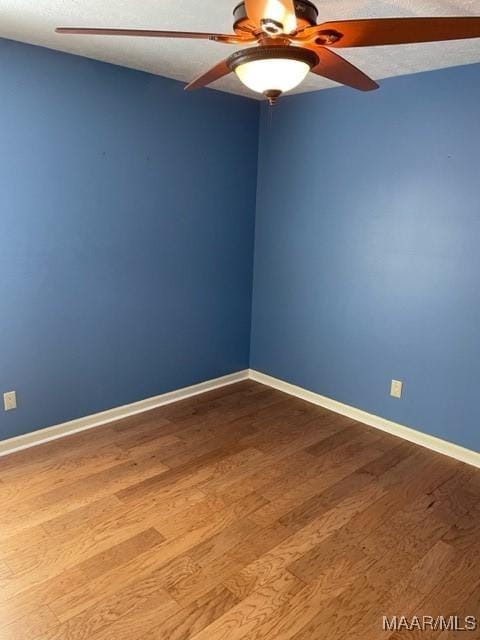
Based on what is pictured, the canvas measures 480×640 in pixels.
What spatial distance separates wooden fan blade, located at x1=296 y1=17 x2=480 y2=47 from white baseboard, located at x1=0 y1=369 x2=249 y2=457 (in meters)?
2.59

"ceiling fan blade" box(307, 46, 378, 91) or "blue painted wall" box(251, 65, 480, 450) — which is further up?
"ceiling fan blade" box(307, 46, 378, 91)

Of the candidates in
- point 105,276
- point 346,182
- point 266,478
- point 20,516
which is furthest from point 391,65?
point 20,516

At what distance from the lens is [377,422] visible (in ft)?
10.7

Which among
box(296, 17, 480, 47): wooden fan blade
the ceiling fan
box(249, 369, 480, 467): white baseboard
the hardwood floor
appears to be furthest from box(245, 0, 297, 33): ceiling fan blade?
box(249, 369, 480, 467): white baseboard

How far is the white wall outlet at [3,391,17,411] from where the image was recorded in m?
2.72

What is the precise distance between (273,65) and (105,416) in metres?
2.54

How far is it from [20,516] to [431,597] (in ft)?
6.12

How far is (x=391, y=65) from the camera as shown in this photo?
104 inches

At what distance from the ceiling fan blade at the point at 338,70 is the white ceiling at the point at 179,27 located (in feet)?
1.09

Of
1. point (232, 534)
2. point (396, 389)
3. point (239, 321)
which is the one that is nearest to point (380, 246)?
point (396, 389)

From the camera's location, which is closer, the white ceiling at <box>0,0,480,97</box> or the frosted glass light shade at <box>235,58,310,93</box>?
the frosted glass light shade at <box>235,58,310,93</box>

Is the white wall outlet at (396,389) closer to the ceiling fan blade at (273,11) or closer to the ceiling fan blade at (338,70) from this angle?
the ceiling fan blade at (338,70)

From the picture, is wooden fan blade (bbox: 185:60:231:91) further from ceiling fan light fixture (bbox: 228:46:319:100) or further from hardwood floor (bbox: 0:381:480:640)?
hardwood floor (bbox: 0:381:480:640)

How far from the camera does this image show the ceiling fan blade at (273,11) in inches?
46.0
